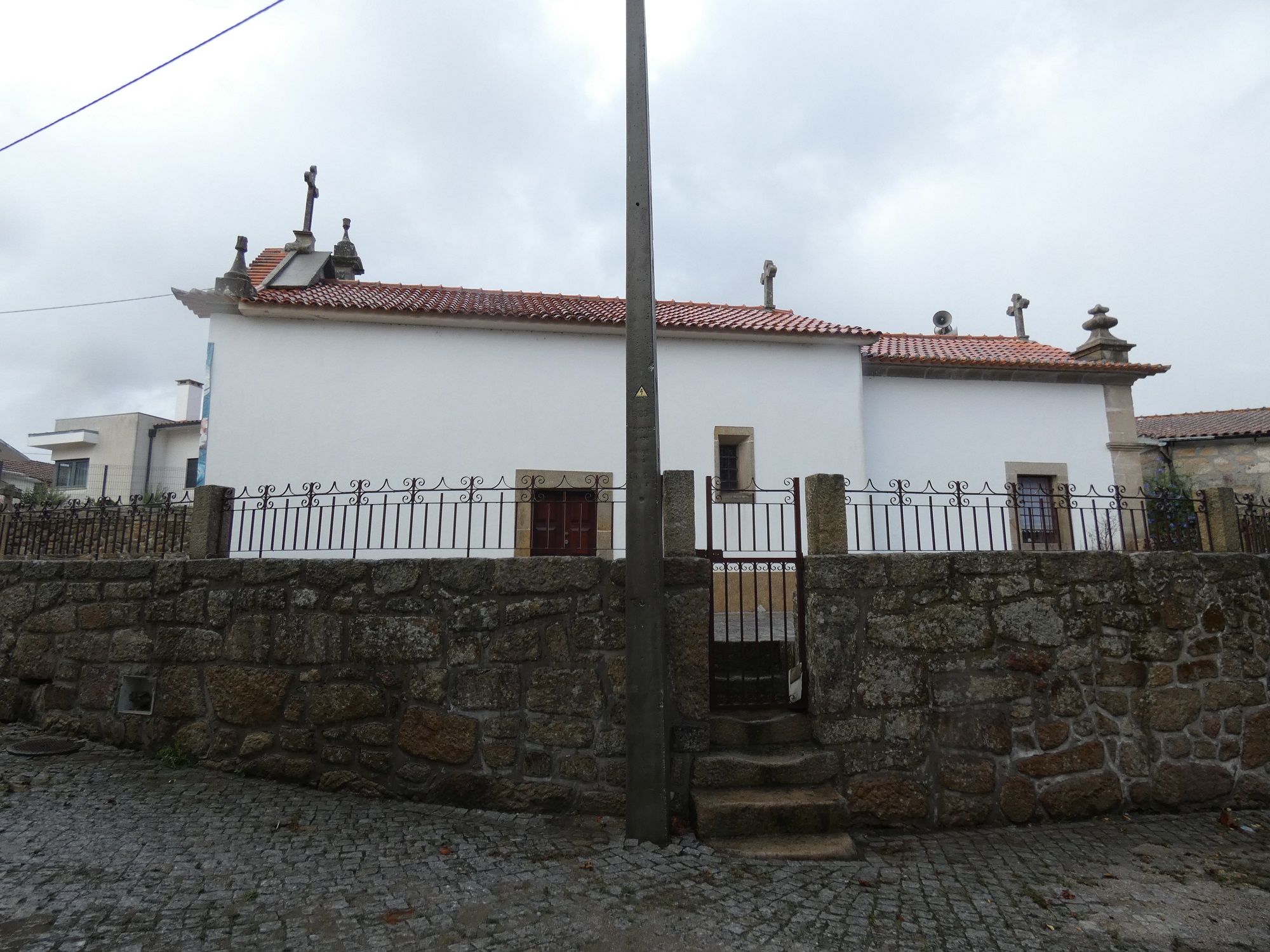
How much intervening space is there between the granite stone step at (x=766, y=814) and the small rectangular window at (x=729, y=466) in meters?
6.53

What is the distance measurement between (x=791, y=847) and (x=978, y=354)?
10.5 meters

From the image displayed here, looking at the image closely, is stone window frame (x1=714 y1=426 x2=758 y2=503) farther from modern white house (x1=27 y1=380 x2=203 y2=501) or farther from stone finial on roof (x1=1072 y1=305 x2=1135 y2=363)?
modern white house (x1=27 y1=380 x2=203 y2=501)

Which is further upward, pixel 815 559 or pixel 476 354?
pixel 476 354

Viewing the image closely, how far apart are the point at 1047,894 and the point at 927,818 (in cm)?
81

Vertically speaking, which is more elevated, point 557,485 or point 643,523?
point 557,485

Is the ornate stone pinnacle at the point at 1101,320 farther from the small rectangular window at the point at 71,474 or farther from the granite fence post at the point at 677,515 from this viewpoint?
the small rectangular window at the point at 71,474

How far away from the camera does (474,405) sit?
31.4 feet

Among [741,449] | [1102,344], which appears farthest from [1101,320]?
[741,449]

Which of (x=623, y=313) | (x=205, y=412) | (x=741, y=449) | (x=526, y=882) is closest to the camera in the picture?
(x=526, y=882)

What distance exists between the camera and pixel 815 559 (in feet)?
12.8

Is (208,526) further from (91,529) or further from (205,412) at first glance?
(205,412)

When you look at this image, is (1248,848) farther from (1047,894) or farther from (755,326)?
(755,326)

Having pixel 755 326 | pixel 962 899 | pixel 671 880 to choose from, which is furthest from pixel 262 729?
pixel 755 326

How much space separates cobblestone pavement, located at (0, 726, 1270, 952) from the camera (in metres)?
2.54
